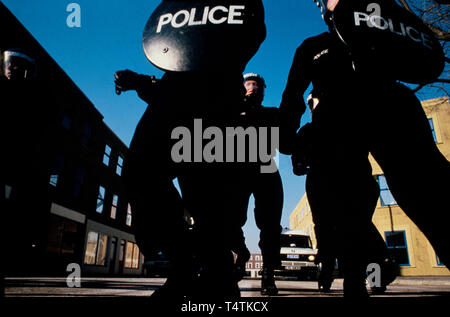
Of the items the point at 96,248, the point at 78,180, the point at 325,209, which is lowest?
the point at 96,248

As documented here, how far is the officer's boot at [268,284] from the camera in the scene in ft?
9.08

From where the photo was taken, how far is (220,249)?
1188 millimetres

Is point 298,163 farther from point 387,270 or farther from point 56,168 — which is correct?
point 56,168

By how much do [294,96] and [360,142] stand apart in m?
0.48

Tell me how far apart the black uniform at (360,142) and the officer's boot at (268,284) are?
1487 mm

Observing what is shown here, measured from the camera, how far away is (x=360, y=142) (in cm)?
152

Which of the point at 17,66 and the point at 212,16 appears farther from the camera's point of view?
the point at 17,66

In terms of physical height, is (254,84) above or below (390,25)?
above

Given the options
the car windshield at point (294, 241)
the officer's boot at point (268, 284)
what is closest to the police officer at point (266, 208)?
the officer's boot at point (268, 284)

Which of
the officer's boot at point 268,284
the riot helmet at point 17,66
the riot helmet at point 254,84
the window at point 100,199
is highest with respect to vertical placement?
the window at point 100,199

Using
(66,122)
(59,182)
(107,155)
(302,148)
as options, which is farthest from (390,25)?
(107,155)

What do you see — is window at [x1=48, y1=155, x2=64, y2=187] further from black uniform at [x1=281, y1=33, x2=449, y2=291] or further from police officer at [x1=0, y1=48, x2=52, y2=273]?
black uniform at [x1=281, y1=33, x2=449, y2=291]

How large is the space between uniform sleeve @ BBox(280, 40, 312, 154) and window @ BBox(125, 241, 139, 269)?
2558 centimetres
